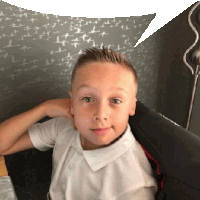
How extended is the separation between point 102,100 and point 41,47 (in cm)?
52

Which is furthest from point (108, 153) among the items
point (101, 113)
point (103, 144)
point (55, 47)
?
point (55, 47)

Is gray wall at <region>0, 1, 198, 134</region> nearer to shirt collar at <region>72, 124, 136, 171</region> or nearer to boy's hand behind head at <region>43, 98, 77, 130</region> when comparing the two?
boy's hand behind head at <region>43, 98, 77, 130</region>

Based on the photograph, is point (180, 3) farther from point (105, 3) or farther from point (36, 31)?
point (36, 31)

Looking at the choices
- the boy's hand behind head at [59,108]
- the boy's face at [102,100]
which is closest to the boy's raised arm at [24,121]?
the boy's hand behind head at [59,108]

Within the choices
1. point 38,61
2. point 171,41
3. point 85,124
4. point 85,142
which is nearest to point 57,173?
point 85,142

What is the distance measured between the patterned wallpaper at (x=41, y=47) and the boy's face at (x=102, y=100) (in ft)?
1.32

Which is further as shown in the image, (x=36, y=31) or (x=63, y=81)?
(x=63, y=81)

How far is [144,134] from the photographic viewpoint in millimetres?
854

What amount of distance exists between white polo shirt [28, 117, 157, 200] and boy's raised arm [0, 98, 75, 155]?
0.09 meters

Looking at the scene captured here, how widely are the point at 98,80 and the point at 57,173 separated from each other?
407mm

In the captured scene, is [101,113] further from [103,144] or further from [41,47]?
[41,47]

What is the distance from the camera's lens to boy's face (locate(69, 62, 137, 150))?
2.40ft

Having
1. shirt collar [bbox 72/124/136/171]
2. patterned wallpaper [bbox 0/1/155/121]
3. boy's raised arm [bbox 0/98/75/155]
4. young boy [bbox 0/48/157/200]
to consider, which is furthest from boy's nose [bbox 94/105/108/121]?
patterned wallpaper [bbox 0/1/155/121]

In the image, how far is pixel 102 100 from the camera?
731mm
